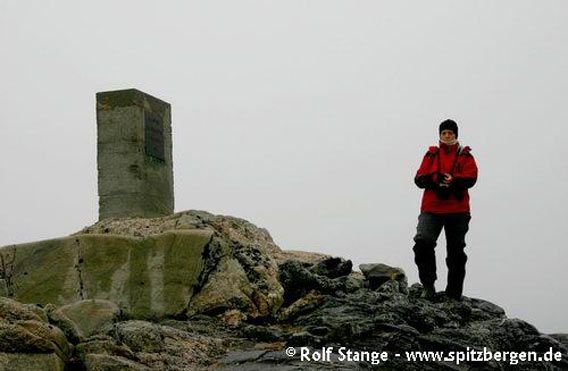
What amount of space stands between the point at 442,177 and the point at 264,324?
10.2 ft

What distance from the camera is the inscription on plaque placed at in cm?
1395

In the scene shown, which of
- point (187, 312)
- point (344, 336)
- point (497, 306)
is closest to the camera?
point (344, 336)

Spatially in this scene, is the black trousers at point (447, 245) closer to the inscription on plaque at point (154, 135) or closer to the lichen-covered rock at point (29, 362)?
the inscription on plaque at point (154, 135)

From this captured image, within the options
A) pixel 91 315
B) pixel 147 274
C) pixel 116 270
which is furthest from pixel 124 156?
pixel 91 315

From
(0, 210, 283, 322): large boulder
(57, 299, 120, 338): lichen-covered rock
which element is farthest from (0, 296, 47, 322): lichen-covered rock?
(0, 210, 283, 322): large boulder

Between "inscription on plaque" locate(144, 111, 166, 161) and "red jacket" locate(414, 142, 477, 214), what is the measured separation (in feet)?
17.4

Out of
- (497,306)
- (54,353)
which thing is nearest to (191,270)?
(54,353)

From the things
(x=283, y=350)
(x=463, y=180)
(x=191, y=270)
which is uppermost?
(x=463, y=180)

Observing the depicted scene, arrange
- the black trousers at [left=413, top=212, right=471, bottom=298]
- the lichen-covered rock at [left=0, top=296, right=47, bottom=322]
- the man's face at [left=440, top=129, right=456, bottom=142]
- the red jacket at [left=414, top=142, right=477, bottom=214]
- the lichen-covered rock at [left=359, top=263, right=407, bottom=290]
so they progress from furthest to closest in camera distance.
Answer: the lichen-covered rock at [left=359, top=263, right=407, bottom=290], the man's face at [left=440, top=129, right=456, bottom=142], the black trousers at [left=413, top=212, right=471, bottom=298], the red jacket at [left=414, top=142, right=477, bottom=214], the lichen-covered rock at [left=0, top=296, right=47, bottom=322]

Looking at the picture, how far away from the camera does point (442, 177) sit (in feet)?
34.7

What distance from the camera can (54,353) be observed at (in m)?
6.71

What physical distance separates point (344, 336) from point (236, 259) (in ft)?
8.37

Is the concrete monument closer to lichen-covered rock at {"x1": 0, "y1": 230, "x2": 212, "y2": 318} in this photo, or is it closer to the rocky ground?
the rocky ground

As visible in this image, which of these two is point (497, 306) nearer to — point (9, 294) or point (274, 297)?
point (274, 297)
